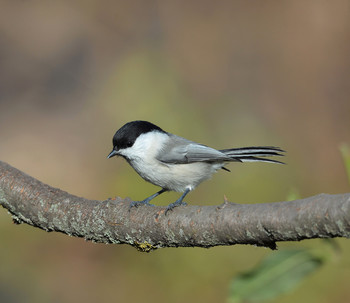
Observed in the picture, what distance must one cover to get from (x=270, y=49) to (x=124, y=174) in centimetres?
301

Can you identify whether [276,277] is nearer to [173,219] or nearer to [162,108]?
[173,219]

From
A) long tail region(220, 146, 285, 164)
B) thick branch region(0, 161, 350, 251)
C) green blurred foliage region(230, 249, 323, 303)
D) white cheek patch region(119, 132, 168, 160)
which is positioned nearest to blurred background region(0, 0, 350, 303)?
long tail region(220, 146, 285, 164)

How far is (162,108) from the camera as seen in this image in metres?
5.23

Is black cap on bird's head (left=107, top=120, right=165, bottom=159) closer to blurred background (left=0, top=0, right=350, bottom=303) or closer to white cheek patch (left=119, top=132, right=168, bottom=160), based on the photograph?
white cheek patch (left=119, top=132, right=168, bottom=160)

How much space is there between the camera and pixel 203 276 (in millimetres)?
3904

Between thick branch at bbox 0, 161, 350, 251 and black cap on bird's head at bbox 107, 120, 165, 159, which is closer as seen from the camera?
thick branch at bbox 0, 161, 350, 251

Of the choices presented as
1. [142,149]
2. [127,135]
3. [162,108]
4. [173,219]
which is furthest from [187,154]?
[162,108]

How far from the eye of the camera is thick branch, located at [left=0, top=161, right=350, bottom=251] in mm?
1340

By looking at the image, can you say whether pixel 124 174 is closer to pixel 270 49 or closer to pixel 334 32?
pixel 270 49

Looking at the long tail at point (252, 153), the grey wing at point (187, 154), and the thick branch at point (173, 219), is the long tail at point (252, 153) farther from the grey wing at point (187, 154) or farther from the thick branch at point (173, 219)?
the thick branch at point (173, 219)

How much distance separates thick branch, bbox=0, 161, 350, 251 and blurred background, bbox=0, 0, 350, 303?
179 centimetres

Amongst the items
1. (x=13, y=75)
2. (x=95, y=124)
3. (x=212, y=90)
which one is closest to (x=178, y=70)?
(x=212, y=90)

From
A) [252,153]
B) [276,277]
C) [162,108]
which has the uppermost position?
[162,108]

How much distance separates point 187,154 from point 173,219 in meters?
1.21
